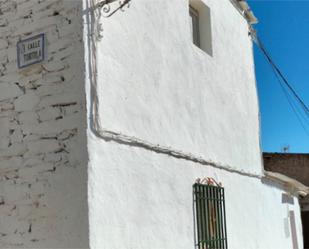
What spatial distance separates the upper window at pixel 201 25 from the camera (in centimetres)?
782

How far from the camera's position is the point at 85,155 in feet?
14.9

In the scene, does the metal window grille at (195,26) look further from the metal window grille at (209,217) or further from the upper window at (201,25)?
the metal window grille at (209,217)

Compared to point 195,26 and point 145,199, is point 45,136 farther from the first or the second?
point 195,26

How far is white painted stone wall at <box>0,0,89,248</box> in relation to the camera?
454 cm

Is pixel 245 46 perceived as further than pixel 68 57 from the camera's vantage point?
Yes

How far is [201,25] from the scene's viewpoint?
316 inches

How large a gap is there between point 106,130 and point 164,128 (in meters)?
1.32

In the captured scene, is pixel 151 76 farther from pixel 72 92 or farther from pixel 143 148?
pixel 72 92

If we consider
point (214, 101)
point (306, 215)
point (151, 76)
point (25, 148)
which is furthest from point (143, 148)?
point (306, 215)

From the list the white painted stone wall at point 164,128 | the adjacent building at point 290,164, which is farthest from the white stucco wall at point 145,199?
the adjacent building at point 290,164

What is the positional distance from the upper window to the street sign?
11.1 ft

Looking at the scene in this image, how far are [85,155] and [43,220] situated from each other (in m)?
0.74

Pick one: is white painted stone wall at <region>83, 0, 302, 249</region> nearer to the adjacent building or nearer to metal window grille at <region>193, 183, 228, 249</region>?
metal window grille at <region>193, 183, 228, 249</region>

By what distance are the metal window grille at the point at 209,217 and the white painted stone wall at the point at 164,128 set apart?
0.67 ft
